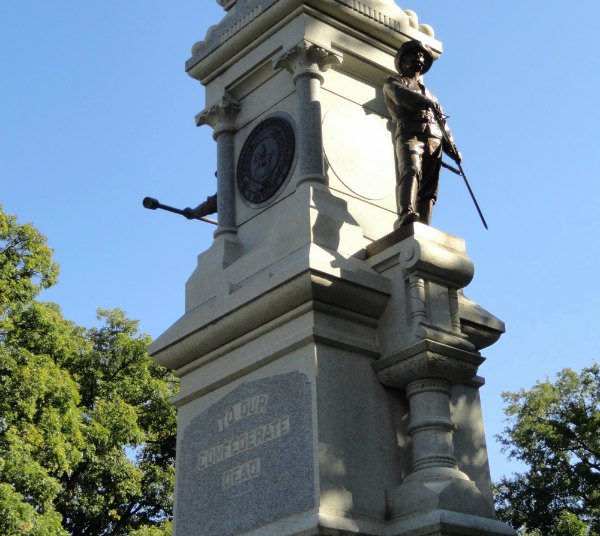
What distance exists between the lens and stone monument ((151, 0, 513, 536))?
7.34 m

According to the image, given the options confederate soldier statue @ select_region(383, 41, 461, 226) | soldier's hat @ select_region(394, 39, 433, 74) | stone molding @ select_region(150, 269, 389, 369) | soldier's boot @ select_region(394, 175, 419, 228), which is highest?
soldier's hat @ select_region(394, 39, 433, 74)

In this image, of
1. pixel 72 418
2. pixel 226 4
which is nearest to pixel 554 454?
pixel 72 418

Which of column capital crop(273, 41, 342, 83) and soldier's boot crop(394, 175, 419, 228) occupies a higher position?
column capital crop(273, 41, 342, 83)

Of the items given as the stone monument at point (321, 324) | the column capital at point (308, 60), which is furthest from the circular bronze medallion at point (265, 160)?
the column capital at point (308, 60)

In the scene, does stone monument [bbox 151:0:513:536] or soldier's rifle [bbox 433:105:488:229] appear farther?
soldier's rifle [bbox 433:105:488:229]

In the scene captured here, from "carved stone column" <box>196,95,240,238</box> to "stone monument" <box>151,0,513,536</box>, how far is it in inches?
0.7

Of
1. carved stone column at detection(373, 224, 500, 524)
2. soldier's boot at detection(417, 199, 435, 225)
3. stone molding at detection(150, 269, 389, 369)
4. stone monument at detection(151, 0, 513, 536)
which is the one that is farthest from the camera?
soldier's boot at detection(417, 199, 435, 225)

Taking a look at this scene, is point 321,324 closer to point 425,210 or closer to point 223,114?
point 425,210

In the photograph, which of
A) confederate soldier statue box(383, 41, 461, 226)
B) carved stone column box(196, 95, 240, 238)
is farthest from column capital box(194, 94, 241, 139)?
confederate soldier statue box(383, 41, 461, 226)

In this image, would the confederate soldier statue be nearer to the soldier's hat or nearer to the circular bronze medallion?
the soldier's hat

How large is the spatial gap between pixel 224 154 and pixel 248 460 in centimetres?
314

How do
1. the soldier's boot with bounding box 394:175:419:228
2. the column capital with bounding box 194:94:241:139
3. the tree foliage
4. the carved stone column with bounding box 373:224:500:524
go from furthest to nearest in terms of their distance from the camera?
the tree foliage
the column capital with bounding box 194:94:241:139
the soldier's boot with bounding box 394:175:419:228
the carved stone column with bounding box 373:224:500:524

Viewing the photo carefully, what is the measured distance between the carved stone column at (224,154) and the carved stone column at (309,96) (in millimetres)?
862

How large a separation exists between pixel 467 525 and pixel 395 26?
16.1 ft
